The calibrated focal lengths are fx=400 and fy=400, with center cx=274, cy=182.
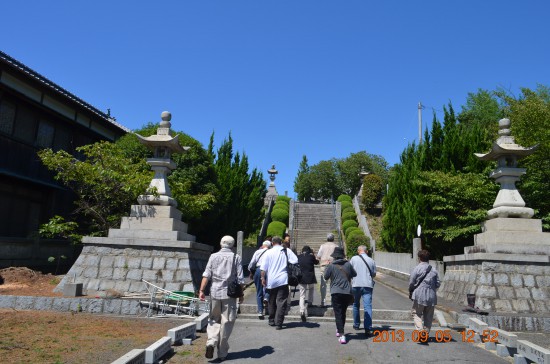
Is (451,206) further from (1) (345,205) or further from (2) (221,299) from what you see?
(1) (345,205)

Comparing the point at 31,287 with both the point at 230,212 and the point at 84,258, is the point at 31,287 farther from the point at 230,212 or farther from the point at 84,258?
the point at 230,212

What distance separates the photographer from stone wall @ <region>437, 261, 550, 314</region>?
9.34 m

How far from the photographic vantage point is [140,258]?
1062cm

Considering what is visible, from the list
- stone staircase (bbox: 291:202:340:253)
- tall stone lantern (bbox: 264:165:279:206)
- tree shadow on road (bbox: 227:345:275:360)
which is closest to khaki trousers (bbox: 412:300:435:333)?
tree shadow on road (bbox: 227:345:275:360)

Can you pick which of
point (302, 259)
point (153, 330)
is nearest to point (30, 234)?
point (153, 330)

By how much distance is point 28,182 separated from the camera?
15344 millimetres

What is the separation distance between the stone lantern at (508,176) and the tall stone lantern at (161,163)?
8.69 meters

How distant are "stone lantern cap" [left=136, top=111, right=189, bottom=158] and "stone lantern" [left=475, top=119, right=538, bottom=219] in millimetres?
8729

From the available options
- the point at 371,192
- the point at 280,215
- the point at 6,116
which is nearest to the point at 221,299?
the point at 6,116

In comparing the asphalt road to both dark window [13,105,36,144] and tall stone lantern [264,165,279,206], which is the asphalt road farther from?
tall stone lantern [264,165,279,206]

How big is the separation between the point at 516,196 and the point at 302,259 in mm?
6042

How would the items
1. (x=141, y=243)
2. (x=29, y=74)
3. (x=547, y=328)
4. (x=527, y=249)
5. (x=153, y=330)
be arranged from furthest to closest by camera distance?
(x=29, y=74), (x=141, y=243), (x=527, y=249), (x=547, y=328), (x=153, y=330)

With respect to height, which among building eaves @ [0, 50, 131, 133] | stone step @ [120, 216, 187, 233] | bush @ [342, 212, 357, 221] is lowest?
stone step @ [120, 216, 187, 233]

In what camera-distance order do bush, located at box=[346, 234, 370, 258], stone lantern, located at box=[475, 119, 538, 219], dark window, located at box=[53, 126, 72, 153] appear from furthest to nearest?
bush, located at box=[346, 234, 370, 258], dark window, located at box=[53, 126, 72, 153], stone lantern, located at box=[475, 119, 538, 219]
